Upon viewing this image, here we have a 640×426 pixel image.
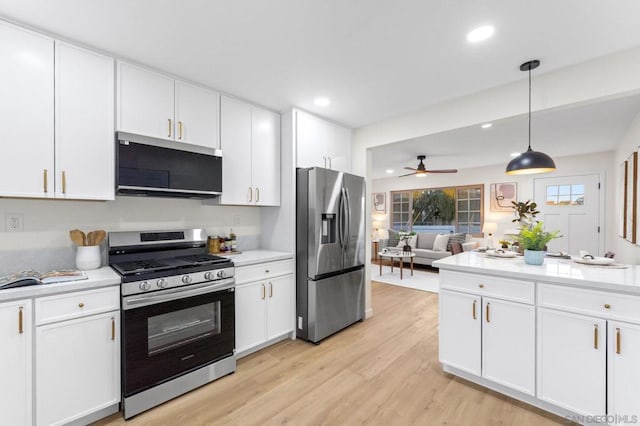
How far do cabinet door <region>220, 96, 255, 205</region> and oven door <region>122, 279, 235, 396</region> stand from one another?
0.89 m

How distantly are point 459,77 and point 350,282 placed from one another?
232cm

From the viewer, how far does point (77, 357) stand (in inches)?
70.0

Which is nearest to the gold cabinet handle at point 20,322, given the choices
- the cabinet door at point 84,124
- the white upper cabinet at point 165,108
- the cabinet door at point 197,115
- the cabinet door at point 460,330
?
the cabinet door at point 84,124

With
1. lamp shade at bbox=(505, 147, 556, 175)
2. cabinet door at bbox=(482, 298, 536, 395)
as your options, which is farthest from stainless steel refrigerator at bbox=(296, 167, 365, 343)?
lamp shade at bbox=(505, 147, 556, 175)

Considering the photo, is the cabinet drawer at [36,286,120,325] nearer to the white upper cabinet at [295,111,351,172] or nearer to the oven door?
the oven door

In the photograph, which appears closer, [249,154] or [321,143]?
[249,154]

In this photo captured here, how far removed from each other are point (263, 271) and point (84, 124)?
1.80 m

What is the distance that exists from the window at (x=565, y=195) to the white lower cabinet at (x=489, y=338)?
205 inches

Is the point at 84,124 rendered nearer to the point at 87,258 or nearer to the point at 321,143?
the point at 87,258

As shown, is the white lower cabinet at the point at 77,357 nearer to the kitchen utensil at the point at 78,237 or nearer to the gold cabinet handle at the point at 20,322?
the gold cabinet handle at the point at 20,322

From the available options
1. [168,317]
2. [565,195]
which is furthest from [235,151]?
[565,195]

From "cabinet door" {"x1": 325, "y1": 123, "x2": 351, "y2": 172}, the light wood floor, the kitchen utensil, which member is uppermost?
"cabinet door" {"x1": 325, "y1": 123, "x2": 351, "y2": 172}

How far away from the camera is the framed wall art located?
6.63 metres

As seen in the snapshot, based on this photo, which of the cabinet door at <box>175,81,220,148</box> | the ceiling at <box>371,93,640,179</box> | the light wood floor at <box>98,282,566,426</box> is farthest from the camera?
the ceiling at <box>371,93,640,179</box>
